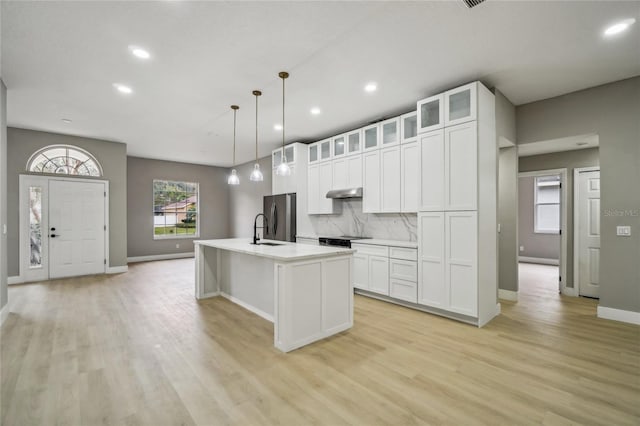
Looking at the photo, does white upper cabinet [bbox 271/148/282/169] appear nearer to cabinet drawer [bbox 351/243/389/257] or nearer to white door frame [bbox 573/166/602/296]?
cabinet drawer [bbox 351/243/389/257]

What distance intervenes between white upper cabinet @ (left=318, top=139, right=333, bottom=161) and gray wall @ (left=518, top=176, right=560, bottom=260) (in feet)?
19.8

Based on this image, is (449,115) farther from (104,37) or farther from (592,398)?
(104,37)

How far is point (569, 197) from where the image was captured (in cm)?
486

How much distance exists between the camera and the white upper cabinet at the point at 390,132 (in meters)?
4.39

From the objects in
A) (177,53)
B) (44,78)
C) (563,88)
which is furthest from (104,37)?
(563,88)

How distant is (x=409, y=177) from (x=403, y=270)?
4.46ft

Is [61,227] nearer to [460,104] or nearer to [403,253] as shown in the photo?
[403,253]

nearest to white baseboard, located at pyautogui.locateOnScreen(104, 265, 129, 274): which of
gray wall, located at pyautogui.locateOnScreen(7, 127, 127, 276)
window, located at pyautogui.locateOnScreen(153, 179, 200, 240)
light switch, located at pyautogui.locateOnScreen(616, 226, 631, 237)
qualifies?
gray wall, located at pyautogui.locateOnScreen(7, 127, 127, 276)

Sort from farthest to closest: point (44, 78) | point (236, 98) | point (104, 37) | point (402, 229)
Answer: point (402, 229)
point (236, 98)
point (44, 78)
point (104, 37)

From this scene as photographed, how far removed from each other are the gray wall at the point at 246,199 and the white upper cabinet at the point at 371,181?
11.7ft

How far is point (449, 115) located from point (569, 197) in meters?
3.07

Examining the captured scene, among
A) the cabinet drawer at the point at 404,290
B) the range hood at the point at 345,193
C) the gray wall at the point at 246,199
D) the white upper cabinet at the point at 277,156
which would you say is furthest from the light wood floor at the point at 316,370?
the gray wall at the point at 246,199

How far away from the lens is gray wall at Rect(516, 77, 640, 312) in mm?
3375

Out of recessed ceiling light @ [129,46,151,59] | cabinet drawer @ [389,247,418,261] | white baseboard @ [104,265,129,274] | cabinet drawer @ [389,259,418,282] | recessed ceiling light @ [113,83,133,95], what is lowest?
white baseboard @ [104,265,129,274]
